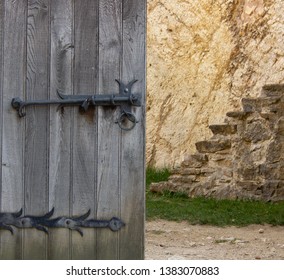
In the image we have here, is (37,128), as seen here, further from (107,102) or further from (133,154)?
(133,154)

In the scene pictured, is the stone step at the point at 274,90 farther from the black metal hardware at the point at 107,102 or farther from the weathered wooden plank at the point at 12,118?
the weathered wooden plank at the point at 12,118

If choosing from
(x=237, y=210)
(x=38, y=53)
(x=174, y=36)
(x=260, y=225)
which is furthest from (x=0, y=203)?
(x=174, y=36)

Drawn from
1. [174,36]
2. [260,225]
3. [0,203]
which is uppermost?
[174,36]

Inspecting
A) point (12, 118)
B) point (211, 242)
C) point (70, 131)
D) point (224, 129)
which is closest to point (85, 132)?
point (70, 131)

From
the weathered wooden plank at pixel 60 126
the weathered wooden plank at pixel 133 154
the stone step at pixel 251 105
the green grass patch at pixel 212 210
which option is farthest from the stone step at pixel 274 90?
the weathered wooden plank at pixel 60 126

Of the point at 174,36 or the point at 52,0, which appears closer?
the point at 52,0

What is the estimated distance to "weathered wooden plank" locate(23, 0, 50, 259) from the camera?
456 cm

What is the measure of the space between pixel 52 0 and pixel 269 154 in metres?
6.95

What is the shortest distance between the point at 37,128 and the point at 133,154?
0.56 metres

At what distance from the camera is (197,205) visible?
10508 mm

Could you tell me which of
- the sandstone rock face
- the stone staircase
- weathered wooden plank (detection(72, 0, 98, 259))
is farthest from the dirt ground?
the sandstone rock face

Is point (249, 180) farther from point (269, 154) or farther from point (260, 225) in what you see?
point (260, 225)

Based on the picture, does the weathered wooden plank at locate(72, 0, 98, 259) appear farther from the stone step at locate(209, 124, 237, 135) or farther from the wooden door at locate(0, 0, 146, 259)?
the stone step at locate(209, 124, 237, 135)

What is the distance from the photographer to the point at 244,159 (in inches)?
441
